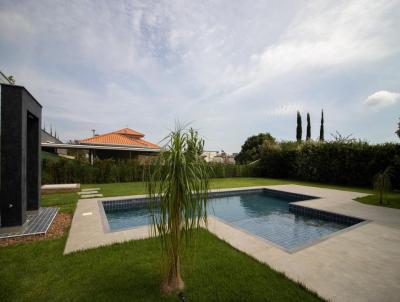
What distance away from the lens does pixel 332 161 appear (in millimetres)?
14836

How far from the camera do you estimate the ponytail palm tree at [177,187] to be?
229 centimetres

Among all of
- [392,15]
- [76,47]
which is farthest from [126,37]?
[392,15]

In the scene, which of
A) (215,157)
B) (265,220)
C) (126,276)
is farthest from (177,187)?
(215,157)

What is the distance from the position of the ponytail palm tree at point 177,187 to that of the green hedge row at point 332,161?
13683mm

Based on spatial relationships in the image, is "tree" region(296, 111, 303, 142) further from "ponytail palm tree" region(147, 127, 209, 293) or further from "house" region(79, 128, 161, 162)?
"ponytail palm tree" region(147, 127, 209, 293)

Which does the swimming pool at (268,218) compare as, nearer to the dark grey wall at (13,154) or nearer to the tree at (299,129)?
the dark grey wall at (13,154)

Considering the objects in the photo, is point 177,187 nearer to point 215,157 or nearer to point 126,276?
point 126,276

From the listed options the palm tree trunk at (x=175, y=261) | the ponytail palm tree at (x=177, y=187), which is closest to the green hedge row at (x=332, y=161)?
the ponytail palm tree at (x=177, y=187)

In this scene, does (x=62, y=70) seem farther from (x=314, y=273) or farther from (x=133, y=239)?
(x=314, y=273)

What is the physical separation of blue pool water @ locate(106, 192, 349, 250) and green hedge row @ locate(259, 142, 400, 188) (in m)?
7.26

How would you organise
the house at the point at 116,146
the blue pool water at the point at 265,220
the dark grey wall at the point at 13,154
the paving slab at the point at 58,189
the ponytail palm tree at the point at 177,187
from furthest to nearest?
the house at the point at 116,146 < the paving slab at the point at 58,189 < the blue pool water at the point at 265,220 < the dark grey wall at the point at 13,154 < the ponytail palm tree at the point at 177,187

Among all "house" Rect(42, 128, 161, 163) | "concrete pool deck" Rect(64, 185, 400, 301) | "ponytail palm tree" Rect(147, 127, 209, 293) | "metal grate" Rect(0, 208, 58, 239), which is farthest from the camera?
"house" Rect(42, 128, 161, 163)

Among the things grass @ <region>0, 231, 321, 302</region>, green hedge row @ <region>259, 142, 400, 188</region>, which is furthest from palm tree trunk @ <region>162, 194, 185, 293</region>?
green hedge row @ <region>259, 142, 400, 188</region>

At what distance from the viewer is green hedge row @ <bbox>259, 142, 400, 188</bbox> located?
41.8 feet
